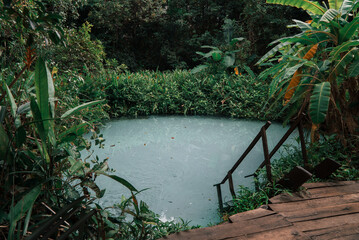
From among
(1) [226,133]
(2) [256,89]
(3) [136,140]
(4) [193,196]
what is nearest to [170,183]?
(4) [193,196]

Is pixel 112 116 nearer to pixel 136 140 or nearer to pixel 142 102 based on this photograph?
pixel 142 102

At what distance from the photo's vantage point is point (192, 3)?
10.5 metres

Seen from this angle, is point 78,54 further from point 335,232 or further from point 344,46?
point 335,232

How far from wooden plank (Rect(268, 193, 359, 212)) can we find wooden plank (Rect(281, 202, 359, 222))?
0.12 feet

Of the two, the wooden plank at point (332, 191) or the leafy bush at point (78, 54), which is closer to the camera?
the wooden plank at point (332, 191)

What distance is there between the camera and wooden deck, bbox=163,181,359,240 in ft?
5.08

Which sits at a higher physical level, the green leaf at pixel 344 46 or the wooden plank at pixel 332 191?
the green leaf at pixel 344 46

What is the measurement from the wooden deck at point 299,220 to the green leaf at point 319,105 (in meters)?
0.55

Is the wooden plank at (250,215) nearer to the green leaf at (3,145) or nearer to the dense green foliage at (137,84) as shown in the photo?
the dense green foliage at (137,84)

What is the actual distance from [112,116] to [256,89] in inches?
125

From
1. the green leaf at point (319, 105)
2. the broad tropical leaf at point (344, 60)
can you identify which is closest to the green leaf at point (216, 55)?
the broad tropical leaf at point (344, 60)

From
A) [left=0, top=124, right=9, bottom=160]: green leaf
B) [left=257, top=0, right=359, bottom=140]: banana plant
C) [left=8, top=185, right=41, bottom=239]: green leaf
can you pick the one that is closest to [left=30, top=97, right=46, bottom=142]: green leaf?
[left=0, top=124, right=9, bottom=160]: green leaf

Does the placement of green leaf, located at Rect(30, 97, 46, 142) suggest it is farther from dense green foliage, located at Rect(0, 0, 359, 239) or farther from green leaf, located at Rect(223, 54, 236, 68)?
green leaf, located at Rect(223, 54, 236, 68)

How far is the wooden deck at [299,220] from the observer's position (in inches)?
60.9
